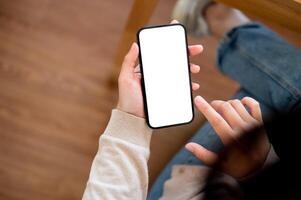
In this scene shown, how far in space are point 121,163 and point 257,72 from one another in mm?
323

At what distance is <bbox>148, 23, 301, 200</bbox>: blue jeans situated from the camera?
0.71m

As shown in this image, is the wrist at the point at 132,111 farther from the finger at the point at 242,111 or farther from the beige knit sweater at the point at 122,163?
the finger at the point at 242,111

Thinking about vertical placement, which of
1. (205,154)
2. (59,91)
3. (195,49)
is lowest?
(59,91)

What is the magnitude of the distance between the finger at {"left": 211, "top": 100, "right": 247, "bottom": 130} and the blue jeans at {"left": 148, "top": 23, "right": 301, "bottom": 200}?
0.38 ft

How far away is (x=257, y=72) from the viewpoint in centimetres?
76

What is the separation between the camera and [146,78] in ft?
2.02

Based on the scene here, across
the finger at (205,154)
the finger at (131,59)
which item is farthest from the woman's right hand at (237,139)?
the finger at (131,59)

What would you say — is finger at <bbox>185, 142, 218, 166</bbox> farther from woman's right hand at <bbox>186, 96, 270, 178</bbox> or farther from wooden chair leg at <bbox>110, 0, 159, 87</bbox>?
wooden chair leg at <bbox>110, 0, 159, 87</bbox>

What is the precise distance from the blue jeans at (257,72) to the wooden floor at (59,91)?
6.6 inches

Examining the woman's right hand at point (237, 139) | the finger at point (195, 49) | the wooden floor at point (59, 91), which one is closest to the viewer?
the woman's right hand at point (237, 139)

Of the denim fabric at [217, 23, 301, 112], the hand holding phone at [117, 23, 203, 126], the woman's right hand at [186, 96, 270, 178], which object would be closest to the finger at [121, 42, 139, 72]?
the hand holding phone at [117, 23, 203, 126]

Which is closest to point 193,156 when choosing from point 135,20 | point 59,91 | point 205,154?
point 205,154

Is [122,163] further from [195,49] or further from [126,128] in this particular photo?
[195,49]

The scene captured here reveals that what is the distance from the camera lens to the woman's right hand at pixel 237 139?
0.52 metres
